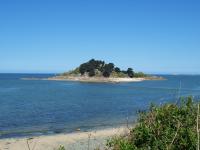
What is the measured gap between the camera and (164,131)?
29.4 feet

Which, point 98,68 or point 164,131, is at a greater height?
point 98,68

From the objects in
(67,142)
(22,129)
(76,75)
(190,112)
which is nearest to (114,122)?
(22,129)

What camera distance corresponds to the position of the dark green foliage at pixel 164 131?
8.47 m

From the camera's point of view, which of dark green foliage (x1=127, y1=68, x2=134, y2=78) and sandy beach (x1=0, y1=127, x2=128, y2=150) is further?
dark green foliage (x1=127, y1=68, x2=134, y2=78)

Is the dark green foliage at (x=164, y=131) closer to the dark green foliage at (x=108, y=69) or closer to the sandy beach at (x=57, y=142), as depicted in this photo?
the sandy beach at (x=57, y=142)

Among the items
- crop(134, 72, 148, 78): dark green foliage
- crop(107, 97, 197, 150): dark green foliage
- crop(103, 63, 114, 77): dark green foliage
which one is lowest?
crop(107, 97, 197, 150): dark green foliage

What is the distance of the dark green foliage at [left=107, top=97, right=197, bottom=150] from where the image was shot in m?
8.47

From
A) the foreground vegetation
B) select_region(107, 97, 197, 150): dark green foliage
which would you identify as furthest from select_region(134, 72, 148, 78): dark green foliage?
select_region(107, 97, 197, 150): dark green foliage

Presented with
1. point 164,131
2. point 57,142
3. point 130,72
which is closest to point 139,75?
point 130,72

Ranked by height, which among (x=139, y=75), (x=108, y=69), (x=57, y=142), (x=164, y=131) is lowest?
(x=57, y=142)

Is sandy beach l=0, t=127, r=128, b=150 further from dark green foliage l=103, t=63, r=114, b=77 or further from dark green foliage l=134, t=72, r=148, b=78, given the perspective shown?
dark green foliage l=134, t=72, r=148, b=78

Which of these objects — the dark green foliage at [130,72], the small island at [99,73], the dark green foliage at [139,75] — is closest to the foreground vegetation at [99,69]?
the small island at [99,73]

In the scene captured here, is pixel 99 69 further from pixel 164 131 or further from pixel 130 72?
pixel 164 131

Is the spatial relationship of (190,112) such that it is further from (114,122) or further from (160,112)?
(114,122)
